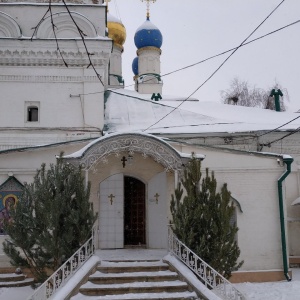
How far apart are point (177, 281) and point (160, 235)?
2.90 meters

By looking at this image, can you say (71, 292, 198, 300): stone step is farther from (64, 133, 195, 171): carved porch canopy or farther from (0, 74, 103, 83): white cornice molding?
(0, 74, 103, 83): white cornice molding

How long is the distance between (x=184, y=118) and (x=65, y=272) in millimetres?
7791

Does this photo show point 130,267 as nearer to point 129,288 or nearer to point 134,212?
point 129,288

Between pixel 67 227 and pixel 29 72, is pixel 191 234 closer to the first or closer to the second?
pixel 67 227

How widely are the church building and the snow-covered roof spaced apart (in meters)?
0.04

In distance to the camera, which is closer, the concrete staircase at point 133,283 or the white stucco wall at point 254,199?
the concrete staircase at point 133,283

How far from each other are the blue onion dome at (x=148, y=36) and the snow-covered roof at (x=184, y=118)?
6468mm

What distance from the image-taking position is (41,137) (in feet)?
42.8

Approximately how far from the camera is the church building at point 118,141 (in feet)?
35.1

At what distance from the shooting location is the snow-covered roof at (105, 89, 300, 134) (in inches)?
544

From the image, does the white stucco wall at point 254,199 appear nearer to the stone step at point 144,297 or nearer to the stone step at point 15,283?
the stone step at point 144,297

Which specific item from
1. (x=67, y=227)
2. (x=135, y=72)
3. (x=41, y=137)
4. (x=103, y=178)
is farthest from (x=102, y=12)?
(x=135, y=72)

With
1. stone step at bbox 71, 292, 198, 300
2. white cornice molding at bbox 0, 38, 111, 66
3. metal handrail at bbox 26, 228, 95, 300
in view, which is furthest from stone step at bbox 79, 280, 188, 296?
white cornice molding at bbox 0, 38, 111, 66

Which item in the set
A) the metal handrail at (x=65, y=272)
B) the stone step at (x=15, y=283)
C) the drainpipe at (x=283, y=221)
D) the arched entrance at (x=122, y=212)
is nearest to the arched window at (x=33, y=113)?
the arched entrance at (x=122, y=212)
